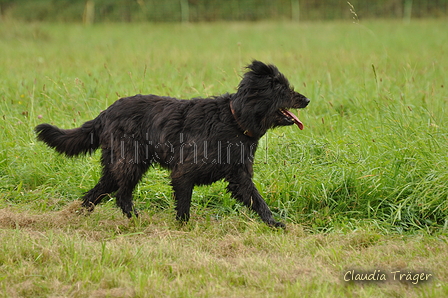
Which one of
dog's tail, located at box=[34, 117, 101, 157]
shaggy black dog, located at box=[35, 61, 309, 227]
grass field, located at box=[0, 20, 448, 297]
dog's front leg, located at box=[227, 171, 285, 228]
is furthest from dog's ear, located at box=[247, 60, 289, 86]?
dog's tail, located at box=[34, 117, 101, 157]

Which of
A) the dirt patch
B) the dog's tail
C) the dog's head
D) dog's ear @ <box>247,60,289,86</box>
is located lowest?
the dirt patch

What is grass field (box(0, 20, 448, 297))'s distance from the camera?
3129 mm

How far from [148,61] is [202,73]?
41.5 inches

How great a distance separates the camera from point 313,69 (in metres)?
9.57

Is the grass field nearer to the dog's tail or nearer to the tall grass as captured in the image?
the tall grass

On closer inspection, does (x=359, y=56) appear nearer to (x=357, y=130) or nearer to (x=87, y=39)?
(x=357, y=130)

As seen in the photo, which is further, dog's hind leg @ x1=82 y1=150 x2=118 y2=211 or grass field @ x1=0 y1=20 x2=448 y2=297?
dog's hind leg @ x1=82 y1=150 x2=118 y2=211

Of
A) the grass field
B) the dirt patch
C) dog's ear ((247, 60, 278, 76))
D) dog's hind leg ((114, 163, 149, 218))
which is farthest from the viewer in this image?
dog's hind leg ((114, 163, 149, 218))

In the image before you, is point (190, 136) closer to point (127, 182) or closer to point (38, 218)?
point (127, 182)

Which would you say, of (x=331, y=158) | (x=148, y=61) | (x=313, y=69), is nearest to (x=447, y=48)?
(x=313, y=69)

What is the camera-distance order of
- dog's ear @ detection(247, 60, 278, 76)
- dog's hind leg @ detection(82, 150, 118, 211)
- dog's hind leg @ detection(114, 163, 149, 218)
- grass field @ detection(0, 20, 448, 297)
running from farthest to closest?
dog's hind leg @ detection(82, 150, 118, 211) → dog's hind leg @ detection(114, 163, 149, 218) → dog's ear @ detection(247, 60, 278, 76) → grass field @ detection(0, 20, 448, 297)

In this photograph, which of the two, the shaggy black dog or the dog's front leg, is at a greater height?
the shaggy black dog

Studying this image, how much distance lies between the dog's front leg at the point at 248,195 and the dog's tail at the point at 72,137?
1339 mm

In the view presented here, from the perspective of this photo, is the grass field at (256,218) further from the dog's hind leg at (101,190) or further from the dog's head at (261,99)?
the dog's head at (261,99)
